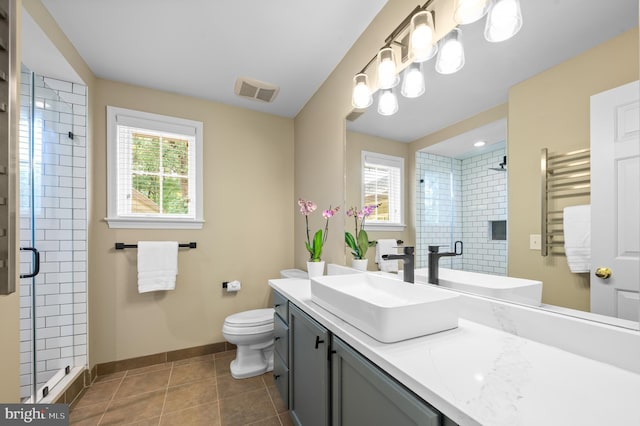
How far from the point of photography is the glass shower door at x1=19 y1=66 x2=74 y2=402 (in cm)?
171

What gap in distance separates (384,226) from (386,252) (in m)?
0.16

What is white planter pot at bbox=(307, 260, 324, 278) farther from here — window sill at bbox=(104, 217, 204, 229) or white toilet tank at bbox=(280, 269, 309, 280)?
window sill at bbox=(104, 217, 204, 229)

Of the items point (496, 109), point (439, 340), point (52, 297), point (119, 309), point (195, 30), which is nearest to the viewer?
point (439, 340)

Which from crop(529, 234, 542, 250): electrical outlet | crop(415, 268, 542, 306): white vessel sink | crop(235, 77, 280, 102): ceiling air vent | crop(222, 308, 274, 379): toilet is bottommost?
crop(222, 308, 274, 379): toilet

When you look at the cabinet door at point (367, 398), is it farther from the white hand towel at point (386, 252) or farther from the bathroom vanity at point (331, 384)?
the white hand towel at point (386, 252)

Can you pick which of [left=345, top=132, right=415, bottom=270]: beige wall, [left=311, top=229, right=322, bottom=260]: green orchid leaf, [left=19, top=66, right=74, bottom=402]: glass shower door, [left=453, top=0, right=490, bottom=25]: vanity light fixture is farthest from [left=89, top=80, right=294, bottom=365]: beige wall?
[left=453, top=0, right=490, bottom=25]: vanity light fixture

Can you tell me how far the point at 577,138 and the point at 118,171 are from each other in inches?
113

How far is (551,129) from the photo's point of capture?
2.76 ft

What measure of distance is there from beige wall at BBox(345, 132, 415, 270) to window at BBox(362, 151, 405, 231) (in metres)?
0.03

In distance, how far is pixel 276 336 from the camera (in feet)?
6.06

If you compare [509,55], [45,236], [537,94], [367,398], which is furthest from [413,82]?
[45,236]

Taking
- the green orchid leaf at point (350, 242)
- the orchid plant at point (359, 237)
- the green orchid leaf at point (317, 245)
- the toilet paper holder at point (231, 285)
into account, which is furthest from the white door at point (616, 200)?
the toilet paper holder at point (231, 285)

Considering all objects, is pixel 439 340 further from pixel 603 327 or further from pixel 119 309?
pixel 119 309

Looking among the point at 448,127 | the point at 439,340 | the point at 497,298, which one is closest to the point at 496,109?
the point at 448,127
